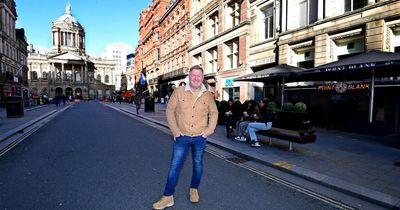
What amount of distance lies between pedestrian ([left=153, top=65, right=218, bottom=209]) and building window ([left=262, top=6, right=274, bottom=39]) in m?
15.5

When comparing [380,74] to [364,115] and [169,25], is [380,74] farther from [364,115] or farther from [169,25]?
[169,25]

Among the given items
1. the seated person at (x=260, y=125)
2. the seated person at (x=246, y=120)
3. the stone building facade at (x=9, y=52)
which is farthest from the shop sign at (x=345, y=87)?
the stone building facade at (x=9, y=52)

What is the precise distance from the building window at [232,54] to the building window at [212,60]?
238 centimetres

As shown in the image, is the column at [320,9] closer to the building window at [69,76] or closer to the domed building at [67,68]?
the domed building at [67,68]

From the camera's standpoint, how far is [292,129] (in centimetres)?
764

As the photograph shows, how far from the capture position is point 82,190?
437cm

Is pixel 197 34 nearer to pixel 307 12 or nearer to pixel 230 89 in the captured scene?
pixel 230 89

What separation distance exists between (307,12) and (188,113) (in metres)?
13.6

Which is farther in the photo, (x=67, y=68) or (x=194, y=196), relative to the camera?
(x=67, y=68)

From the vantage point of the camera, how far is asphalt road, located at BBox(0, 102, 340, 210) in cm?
393

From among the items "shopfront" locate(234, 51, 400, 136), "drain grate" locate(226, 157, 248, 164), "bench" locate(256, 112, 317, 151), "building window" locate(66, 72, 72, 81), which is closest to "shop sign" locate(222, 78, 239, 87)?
"shopfront" locate(234, 51, 400, 136)

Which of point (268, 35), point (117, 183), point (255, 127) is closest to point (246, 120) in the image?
point (255, 127)

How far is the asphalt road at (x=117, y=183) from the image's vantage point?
12.9 ft

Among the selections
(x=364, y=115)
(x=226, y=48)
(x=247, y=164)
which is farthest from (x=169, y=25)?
(x=247, y=164)
